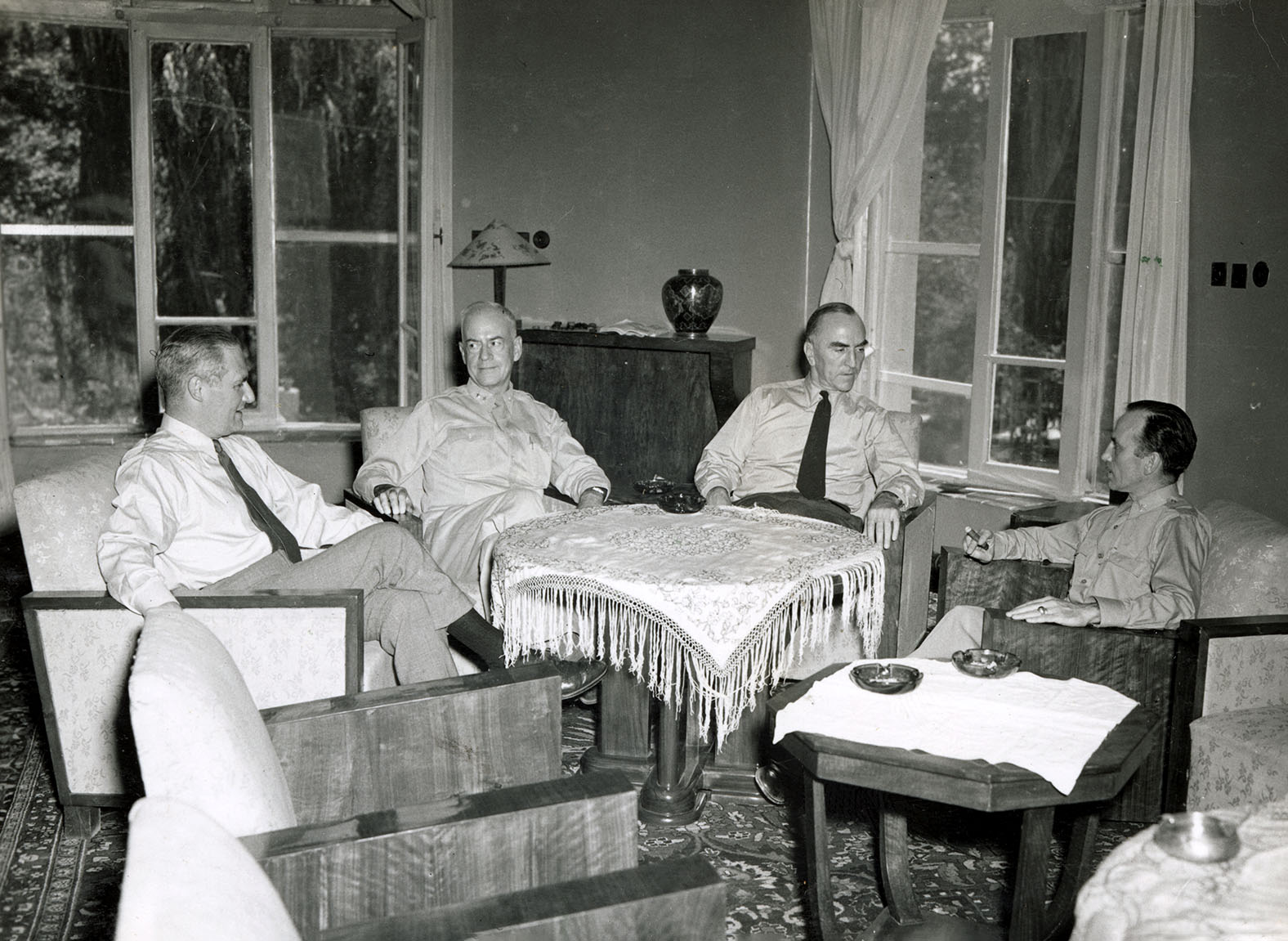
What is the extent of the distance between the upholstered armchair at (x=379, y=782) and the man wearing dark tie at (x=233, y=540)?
78cm

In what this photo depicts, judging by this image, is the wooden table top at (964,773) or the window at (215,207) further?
the window at (215,207)

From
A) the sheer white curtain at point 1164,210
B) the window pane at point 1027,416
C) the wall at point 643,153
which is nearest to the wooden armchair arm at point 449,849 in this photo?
the sheer white curtain at point 1164,210

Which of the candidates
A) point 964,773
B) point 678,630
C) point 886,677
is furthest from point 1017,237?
point 964,773

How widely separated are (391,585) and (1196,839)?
2098mm

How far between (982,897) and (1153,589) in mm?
865

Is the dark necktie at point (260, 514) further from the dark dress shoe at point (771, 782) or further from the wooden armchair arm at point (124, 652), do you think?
the dark dress shoe at point (771, 782)

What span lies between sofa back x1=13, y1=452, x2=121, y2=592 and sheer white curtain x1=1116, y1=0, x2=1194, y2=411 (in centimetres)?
325

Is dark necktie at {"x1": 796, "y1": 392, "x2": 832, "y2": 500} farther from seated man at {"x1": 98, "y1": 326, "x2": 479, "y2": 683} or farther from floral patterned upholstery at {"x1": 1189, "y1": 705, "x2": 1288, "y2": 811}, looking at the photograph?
floral patterned upholstery at {"x1": 1189, "y1": 705, "x2": 1288, "y2": 811}

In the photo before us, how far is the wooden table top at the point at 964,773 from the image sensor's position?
208 centimetres

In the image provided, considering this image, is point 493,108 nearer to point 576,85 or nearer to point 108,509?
point 576,85

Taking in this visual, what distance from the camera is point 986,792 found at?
81.5 inches

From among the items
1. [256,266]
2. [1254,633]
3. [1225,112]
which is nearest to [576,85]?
[256,266]

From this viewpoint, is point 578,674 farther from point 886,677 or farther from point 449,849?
point 449,849

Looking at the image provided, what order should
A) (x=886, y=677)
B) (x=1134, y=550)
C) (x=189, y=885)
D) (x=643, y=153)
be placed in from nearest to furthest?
1. (x=189, y=885)
2. (x=886, y=677)
3. (x=1134, y=550)
4. (x=643, y=153)
